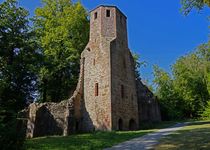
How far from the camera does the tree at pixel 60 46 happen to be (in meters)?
32.6

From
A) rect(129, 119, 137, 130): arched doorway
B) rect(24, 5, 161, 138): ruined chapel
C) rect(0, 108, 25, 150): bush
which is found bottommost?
rect(0, 108, 25, 150): bush

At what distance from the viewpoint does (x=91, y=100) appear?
84.0ft

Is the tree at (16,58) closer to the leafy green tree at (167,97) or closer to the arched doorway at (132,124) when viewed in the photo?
the arched doorway at (132,124)

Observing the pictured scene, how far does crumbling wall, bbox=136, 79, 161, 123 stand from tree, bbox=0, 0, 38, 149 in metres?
13.1

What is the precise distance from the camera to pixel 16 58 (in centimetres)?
3052

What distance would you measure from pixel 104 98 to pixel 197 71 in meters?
23.2

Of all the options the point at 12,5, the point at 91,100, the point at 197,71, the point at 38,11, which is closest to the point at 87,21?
the point at 38,11

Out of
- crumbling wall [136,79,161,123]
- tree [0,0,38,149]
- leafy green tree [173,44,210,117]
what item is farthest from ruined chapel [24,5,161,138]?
leafy green tree [173,44,210,117]

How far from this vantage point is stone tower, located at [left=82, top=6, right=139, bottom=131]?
79.9ft

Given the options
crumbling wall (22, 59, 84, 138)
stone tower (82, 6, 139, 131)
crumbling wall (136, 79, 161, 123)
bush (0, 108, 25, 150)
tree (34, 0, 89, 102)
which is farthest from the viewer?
crumbling wall (136, 79, 161, 123)

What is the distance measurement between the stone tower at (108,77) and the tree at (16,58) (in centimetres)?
730

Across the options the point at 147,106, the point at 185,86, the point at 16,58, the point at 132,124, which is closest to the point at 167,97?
the point at 185,86

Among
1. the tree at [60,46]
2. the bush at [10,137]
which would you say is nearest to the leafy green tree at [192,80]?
the tree at [60,46]

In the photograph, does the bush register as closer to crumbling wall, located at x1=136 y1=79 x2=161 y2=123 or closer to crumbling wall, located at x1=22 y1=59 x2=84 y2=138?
crumbling wall, located at x1=22 y1=59 x2=84 y2=138
